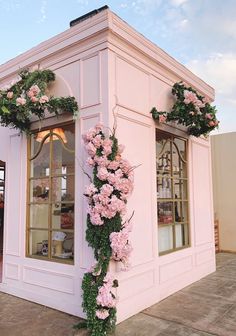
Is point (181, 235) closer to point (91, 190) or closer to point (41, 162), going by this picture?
point (91, 190)

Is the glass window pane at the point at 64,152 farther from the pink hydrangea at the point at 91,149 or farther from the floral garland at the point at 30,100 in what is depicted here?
Answer: the pink hydrangea at the point at 91,149

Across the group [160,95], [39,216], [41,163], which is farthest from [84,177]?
[160,95]

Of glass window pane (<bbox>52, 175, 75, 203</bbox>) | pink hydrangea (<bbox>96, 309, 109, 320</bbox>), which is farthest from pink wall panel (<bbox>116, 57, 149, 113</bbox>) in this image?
pink hydrangea (<bbox>96, 309, 109, 320</bbox>)

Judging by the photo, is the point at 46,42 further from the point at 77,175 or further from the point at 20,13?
the point at 77,175

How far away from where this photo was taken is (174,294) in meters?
4.13

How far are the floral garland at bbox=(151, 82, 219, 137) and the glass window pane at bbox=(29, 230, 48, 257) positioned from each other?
2279mm

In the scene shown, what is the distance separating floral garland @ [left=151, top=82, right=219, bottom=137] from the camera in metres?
4.09

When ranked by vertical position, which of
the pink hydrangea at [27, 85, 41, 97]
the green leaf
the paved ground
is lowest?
the paved ground

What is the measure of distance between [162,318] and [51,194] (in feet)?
6.81

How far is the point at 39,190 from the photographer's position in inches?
160

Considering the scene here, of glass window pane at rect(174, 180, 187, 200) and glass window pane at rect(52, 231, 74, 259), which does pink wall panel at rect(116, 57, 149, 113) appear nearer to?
glass window pane at rect(174, 180, 187, 200)

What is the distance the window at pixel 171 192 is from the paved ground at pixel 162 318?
0.78 m

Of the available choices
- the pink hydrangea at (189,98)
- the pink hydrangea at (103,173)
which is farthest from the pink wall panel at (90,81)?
the pink hydrangea at (189,98)

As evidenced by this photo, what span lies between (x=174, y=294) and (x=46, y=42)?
4.07m
